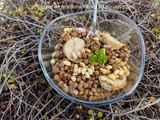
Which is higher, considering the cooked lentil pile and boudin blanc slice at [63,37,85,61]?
boudin blanc slice at [63,37,85,61]

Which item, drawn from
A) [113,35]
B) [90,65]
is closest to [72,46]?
[90,65]

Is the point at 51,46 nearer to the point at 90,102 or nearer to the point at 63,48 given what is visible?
the point at 63,48

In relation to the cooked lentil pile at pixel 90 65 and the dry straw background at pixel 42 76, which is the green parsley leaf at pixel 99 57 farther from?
the dry straw background at pixel 42 76

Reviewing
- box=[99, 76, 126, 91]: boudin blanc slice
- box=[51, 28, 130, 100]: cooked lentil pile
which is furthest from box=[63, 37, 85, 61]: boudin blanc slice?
box=[99, 76, 126, 91]: boudin blanc slice

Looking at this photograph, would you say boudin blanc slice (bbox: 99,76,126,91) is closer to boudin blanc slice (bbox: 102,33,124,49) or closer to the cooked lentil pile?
the cooked lentil pile

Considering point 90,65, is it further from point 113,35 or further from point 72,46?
point 113,35
